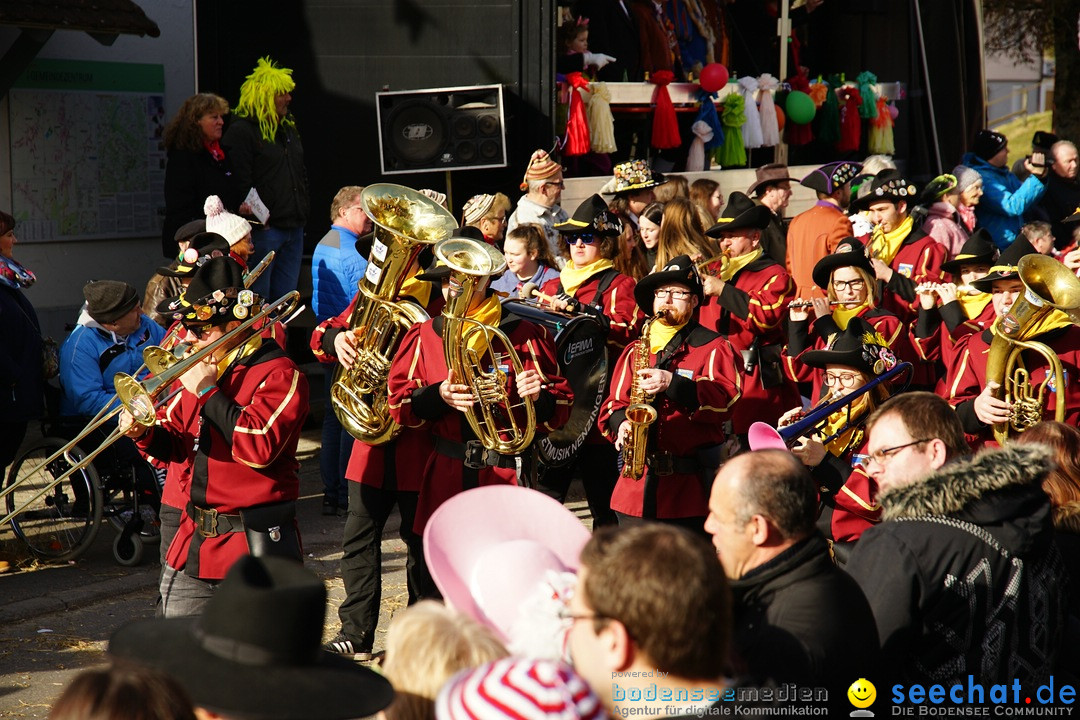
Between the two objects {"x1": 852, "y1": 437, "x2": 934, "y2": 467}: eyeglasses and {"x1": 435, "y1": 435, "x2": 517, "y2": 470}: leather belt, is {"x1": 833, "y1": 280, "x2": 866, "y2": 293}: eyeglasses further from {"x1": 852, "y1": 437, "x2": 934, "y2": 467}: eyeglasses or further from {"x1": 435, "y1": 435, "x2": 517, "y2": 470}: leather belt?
{"x1": 852, "y1": 437, "x2": 934, "y2": 467}: eyeglasses

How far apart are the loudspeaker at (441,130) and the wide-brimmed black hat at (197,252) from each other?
2563 millimetres

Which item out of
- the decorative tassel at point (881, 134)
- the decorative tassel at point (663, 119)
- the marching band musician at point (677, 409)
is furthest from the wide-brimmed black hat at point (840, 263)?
the decorative tassel at point (881, 134)

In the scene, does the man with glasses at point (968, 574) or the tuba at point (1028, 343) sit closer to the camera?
the man with glasses at point (968, 574)

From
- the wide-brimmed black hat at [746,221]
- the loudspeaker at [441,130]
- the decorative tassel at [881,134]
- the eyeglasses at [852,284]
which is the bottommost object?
the eyeglasses at [852,284]

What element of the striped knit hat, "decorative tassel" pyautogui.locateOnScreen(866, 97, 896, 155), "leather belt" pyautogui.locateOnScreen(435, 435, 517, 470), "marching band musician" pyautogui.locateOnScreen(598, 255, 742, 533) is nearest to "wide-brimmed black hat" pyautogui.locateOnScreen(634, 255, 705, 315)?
"marching band musician" pyautogui.locateOnScreen(598, 255, 742, 533)

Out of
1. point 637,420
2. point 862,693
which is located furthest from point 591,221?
point 862,693

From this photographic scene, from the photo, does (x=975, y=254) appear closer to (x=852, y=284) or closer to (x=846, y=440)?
(x=852, y=284)

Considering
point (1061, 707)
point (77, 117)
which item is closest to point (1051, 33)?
point (77, 117)

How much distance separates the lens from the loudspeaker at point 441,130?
9281 mm

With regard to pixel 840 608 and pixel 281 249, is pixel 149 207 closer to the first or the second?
pixel 281 249

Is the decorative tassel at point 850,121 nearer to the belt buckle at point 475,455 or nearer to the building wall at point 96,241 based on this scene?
the building wall at point 96,241

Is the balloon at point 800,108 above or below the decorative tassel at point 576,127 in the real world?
above

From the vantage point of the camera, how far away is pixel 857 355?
5129 millimetres

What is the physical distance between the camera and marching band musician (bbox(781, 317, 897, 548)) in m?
4.68
